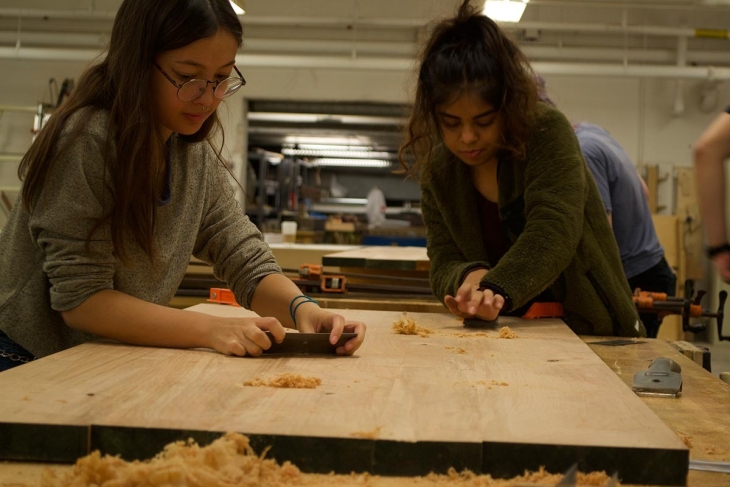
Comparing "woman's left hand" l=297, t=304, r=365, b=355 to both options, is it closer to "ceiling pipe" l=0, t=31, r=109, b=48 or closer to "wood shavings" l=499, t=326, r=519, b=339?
"wood shavings" l=499, t=326, r=519, b=339

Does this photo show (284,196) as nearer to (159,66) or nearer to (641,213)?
(641,213)

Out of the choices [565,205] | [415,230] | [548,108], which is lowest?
[415,230]

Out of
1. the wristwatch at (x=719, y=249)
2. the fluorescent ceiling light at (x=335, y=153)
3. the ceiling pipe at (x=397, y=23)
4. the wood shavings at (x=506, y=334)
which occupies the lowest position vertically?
the wood shavings at (x=506, y=334)

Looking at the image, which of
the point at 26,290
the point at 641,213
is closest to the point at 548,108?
the point at 641,213

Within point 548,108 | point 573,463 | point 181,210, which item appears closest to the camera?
point 573,463

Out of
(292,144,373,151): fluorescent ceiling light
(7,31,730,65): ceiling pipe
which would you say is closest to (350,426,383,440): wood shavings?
(7,31,730,65): ceiling pipe

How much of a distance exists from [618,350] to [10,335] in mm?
1412

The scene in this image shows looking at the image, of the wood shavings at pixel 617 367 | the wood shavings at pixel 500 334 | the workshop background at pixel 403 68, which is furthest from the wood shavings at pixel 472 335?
the workshop background at pixel 403 68

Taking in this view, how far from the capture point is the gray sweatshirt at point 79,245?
4.59ft

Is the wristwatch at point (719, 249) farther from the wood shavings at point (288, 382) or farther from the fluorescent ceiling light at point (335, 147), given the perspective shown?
the fluorescent ceiling light at point (335, 147)

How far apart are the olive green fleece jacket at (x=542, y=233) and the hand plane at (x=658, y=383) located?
50 centimetres

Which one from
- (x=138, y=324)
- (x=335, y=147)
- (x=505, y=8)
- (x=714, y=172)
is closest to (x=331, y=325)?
(x=138, y=324)

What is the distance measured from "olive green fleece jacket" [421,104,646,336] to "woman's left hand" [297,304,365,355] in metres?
0.52

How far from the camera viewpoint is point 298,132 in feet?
35.9
